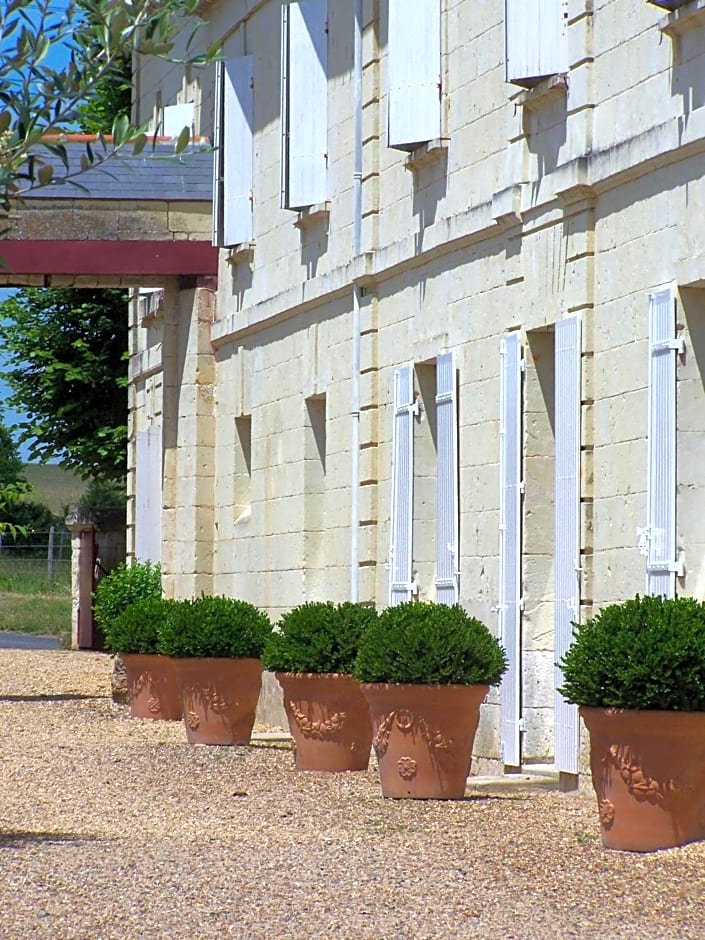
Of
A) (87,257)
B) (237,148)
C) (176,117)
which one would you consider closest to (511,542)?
(237,148)

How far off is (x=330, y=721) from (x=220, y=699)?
174 cm

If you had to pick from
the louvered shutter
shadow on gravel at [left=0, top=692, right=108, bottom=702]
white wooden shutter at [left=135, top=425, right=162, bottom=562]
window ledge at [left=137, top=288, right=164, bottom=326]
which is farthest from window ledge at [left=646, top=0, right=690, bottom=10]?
shadow on gravel at [left=0, top=692, right=108, bottom=702]

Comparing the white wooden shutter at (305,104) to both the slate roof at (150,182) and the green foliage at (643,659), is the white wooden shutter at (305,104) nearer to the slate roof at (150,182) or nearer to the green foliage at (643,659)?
the slate roof at (150,182)

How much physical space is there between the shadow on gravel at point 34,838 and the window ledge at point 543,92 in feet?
15.2

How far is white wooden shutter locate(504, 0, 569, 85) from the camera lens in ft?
31.9

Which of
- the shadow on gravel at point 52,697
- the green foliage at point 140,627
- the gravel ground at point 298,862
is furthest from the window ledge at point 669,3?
the shadow on gravel at point 52,697

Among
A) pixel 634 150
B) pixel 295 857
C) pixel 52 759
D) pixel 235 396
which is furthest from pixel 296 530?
pixel 295 857

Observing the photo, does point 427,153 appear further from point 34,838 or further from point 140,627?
point 34,838

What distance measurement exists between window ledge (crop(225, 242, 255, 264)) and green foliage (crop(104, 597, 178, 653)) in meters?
2.97

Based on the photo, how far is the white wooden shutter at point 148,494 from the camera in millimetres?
16656

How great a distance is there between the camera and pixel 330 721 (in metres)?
10.3

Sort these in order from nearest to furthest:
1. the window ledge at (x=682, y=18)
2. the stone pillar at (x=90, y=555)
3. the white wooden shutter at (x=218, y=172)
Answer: the window ledge at (x=682, y=18), the white wooden shutter at (x=218, y=172), the stone pillar at (x=90, y=555)

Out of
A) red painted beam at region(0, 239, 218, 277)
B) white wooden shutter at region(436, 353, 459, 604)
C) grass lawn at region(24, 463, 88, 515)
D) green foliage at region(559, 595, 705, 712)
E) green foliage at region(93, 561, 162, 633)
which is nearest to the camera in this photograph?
green foliage at region(559, 595, 705, 712)

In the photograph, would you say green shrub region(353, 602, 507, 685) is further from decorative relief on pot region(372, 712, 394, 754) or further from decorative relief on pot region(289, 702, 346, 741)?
decorative relief on pot region(289, 702, 346, 741)
